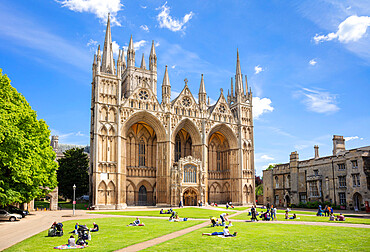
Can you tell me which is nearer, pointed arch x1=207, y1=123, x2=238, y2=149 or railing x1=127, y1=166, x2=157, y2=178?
railing x1=127, y1=166, x2=157, y2=178

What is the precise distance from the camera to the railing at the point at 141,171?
203 feet

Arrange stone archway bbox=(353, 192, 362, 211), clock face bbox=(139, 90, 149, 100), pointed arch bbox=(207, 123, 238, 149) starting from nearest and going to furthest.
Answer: stone archway bbox=(353, 192, 362, 211)
clock face bbox=(139, 90, 149, 100)
pointed arch bbox=(207, 123, 238, 149)

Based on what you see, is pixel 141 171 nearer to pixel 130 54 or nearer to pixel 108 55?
pixel 108 55

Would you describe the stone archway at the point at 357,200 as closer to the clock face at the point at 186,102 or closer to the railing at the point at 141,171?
the clock face at the point at 186,102

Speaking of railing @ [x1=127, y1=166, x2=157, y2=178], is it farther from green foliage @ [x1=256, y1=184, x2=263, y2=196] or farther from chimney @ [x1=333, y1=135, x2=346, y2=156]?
green foliage @ [x1=256, y1=184, x2=263, y2=196]

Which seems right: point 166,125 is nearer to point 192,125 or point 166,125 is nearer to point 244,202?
point 192,125

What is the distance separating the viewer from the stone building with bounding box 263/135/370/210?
44219 millimetres

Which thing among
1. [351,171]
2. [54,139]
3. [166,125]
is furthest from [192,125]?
[54,139]

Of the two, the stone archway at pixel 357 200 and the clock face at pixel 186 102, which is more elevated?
the clock face at pixel 186 102

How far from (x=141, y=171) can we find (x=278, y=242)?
47679 mm

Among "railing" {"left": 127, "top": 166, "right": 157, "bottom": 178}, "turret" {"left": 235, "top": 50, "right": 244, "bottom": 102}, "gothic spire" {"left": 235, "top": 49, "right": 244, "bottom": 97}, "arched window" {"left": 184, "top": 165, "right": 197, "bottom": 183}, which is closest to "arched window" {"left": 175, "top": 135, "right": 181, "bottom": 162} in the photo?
"railing" {"left": 127, "top": 166, "right": 157, "bottom": 178}

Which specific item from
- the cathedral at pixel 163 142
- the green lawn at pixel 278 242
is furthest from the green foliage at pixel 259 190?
the green lawn at pixel 278 242

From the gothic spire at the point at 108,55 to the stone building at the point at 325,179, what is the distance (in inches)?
1391

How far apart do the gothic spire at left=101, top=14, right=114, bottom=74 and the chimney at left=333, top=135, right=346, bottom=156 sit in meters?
40.7
